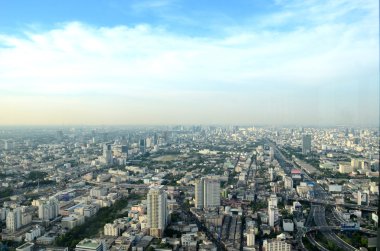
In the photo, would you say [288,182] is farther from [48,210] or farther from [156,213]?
[48,210]

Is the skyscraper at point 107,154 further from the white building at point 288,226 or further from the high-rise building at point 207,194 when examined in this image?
the white building at point 288,226

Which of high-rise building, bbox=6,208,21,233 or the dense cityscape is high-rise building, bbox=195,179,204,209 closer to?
the dense cityscape

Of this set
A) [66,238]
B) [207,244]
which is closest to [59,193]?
[66,238]

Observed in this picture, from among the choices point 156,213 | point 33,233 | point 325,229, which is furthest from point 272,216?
point 33,233

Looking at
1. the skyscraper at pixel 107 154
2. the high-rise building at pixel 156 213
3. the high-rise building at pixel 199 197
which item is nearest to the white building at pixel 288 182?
the high-rise building at pixel 199 197

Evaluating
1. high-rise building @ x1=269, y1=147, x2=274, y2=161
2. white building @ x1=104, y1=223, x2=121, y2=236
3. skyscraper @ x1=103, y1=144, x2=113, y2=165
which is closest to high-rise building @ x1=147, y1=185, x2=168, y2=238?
white building @ x1=104, y1=223, x2=121, y2=236

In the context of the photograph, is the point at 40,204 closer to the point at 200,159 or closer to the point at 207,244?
the point at 207,244

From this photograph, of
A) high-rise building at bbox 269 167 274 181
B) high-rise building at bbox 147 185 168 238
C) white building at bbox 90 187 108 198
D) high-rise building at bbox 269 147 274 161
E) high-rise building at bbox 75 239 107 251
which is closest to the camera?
high-rise building at bbox 75 239 107 251
